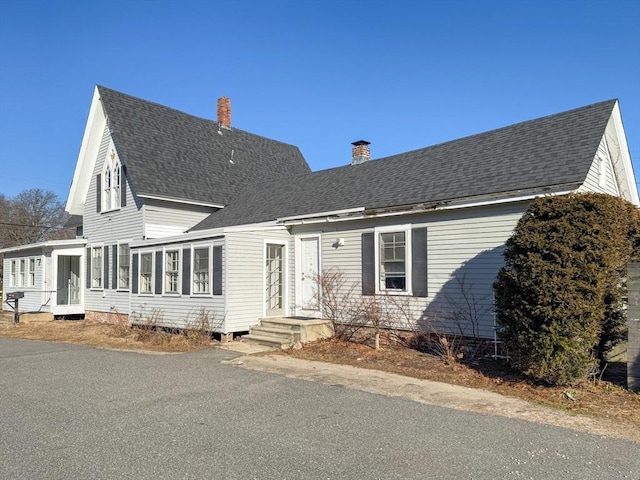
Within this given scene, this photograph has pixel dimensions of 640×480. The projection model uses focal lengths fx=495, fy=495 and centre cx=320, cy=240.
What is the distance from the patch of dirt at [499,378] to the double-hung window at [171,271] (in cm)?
507

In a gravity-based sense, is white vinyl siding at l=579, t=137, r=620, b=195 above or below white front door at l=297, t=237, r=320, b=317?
above

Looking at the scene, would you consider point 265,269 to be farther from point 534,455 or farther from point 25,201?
point 25,201

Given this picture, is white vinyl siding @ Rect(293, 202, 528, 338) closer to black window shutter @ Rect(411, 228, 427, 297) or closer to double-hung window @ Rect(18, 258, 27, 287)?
black window shutter @ Rect(411, 228, 427, 297)

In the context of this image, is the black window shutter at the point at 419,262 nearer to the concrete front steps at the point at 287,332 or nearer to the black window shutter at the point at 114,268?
the concrete front steps at the point at 287,332

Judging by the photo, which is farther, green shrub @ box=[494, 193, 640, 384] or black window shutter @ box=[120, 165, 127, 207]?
black window shutter @ box=[120, 165, 127, 207]

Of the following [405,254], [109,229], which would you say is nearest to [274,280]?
[405,254]

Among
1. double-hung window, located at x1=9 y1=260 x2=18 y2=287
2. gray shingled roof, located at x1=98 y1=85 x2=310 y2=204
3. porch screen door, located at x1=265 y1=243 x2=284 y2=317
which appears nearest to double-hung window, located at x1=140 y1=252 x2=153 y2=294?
gray shingled roof, located at x1=98 y1=85 x2=310 y2=204

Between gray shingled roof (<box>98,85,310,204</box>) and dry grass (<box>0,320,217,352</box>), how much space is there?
4923 millimetres

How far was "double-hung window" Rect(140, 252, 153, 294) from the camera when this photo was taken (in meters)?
16.0

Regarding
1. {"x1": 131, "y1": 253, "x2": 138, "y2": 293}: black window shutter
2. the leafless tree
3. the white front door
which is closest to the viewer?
the white front door

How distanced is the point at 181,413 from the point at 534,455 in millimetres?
→ 4289

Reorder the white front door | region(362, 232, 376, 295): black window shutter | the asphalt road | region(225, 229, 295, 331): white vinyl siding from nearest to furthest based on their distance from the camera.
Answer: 1. the asphalt road
2. region(362, 232, 376, 295): black window shutter
3. region(225, 229, 295, 331): white vinyl siding
4. the white front door

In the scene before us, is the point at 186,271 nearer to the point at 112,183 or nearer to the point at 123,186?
the point at 123,186

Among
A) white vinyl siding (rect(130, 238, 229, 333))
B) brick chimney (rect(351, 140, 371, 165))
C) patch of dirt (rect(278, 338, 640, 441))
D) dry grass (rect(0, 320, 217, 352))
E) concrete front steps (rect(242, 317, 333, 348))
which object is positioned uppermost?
brick chimney (rect(351, 140, 371, 165))
